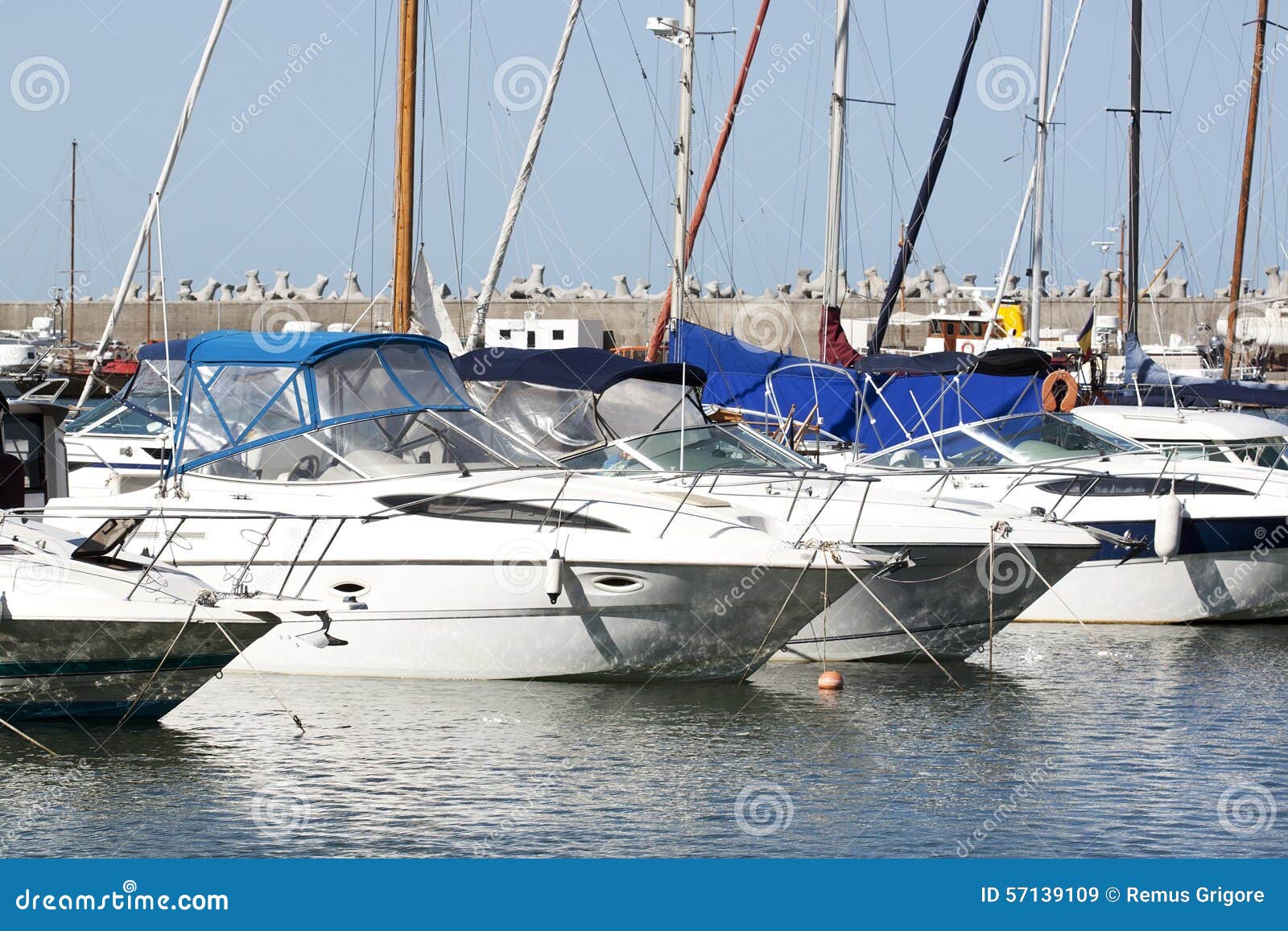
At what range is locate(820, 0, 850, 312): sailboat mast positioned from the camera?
23438 millimetres

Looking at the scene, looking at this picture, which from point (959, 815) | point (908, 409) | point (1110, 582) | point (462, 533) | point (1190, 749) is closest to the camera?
point (959, 815)

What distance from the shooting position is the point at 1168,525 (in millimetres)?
15406

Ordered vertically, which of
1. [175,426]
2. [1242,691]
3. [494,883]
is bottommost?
[1242,691]

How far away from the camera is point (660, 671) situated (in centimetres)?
1231

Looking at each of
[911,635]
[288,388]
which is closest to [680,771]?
[911,635]

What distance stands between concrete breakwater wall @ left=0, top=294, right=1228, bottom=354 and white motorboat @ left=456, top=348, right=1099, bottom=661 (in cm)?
2550

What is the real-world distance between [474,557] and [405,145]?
7.30 metres

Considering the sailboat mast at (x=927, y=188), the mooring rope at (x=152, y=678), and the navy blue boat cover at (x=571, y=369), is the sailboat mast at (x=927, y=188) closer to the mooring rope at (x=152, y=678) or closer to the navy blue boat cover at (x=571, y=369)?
the navy blue boat cover at (x=571, y=369)

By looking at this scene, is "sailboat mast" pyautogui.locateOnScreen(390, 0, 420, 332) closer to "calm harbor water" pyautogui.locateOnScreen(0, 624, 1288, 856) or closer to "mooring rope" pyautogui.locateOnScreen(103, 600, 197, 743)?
"calm harbor water" pyautogui.locateOnScreen(0, 624, 1288, 856)

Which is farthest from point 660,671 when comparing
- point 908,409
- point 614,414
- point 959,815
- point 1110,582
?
point 908,409

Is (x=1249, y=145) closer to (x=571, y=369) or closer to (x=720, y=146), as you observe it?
(x=720, y=146)

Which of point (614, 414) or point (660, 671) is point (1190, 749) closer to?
point (660, 671)

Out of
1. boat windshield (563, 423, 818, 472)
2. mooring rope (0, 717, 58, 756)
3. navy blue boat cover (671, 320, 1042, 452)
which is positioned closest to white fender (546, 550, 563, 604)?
boat windshield (563, 423, 818, 472)

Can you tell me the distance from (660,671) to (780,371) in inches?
355
